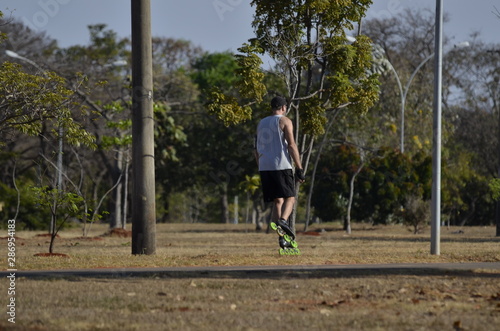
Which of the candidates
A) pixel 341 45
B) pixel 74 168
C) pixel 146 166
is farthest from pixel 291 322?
pixel 74 168

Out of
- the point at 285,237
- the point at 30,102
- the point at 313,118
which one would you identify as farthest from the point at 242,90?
the point at 285,237

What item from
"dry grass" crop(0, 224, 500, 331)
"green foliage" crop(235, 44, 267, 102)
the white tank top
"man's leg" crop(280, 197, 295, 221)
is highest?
"green foliage" crop(235, 44, 267, 102)

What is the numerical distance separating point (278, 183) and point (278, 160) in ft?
1.02

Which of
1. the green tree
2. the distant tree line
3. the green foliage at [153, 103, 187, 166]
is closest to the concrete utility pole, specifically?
the distant tree line

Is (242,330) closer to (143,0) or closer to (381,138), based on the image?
(143,0)

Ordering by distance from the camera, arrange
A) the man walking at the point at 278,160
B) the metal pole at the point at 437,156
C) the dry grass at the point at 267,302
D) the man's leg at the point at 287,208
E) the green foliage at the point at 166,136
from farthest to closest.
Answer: the green foliage at the point at 166,136 < the metal pole at the point at 437,156 < the man's leg at the point at 287,208 < the man walking at the point at 278,160 < the dry grass at the point at 267,302

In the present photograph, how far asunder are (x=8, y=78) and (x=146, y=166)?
280cm

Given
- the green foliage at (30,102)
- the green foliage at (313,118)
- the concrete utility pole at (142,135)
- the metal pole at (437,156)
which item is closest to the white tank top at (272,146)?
the concrete utility pole at (142,135)

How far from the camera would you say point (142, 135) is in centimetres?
1530

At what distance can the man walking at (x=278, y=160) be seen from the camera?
13.2 meters

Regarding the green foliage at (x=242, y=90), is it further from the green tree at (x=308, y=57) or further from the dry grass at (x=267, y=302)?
the dry grass at (x=267, y=302)

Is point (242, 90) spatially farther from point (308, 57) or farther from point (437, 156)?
point (437, 156)

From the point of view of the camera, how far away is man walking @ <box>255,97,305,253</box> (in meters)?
13.2

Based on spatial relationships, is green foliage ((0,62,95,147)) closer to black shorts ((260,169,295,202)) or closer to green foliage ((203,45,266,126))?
green foliage ((203,45,266,126))
